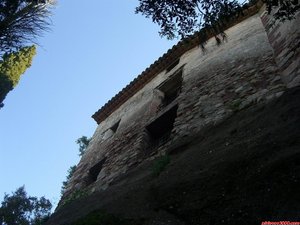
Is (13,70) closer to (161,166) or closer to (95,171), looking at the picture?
(95,171)

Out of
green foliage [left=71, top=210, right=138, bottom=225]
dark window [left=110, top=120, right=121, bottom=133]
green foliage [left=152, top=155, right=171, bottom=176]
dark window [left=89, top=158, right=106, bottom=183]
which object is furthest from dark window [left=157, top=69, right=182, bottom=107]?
green foliage [left=71, top=210, right=138, bottom=225]

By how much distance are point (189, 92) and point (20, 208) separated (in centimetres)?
1360

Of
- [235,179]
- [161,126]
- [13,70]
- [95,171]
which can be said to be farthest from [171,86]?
[13,70]

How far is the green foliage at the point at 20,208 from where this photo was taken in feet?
51.8

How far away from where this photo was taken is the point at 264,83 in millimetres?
5473

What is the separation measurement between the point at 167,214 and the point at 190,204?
249mm

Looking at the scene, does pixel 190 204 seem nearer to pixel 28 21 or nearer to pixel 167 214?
pixel 167 214

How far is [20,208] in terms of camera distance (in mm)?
17438

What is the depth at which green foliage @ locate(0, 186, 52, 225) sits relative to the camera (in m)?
15.8

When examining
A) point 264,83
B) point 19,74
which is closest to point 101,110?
point 19,74

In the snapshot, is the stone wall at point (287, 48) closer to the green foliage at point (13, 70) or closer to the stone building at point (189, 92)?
the stone building at point (189, 92)

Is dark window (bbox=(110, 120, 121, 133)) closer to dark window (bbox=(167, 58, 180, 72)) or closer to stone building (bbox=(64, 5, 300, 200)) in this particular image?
stone building (bbox=(64, 5, 300, 200))

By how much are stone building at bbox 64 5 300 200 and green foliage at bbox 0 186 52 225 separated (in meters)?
7.21

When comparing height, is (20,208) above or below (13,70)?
below
